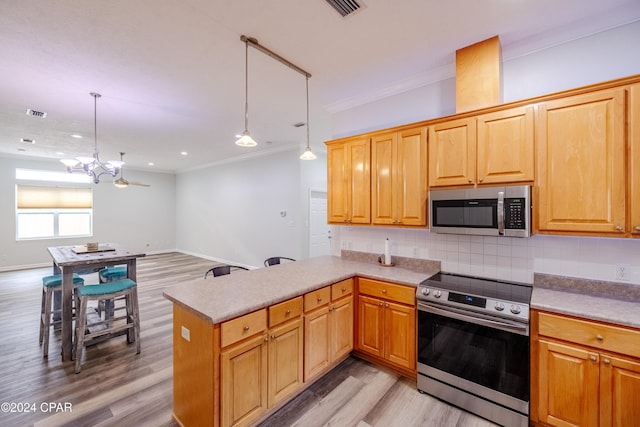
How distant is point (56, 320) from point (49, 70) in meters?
3.11

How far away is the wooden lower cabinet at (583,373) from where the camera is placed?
1.61 meters

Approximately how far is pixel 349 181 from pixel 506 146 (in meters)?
1.55

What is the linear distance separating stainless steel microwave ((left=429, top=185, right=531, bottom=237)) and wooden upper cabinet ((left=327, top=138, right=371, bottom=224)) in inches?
30.5

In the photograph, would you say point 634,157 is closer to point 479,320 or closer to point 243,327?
point 479,320

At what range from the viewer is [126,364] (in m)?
2.81

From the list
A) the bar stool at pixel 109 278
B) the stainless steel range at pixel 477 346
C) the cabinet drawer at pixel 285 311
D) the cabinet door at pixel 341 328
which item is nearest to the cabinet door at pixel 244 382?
the cabinet drawer at pixel 285 311

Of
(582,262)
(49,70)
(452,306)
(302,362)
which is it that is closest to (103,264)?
(49,70)

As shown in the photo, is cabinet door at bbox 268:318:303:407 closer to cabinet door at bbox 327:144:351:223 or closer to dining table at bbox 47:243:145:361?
cabinet door at bbox 327:144:351:223

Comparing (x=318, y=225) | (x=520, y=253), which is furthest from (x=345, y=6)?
(x=318, y=225)

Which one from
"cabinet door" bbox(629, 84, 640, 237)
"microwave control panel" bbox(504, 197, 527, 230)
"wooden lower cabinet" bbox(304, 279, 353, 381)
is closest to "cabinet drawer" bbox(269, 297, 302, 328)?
"wooden lower cabinet" bbox(304, 279, 353, 381)

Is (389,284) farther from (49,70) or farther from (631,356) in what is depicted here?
(49,70)

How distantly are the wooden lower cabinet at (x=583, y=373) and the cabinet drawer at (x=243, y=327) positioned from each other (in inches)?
75.3

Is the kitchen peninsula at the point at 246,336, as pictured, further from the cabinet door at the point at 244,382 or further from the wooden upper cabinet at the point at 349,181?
the wooden upper cabinet at the point at 349,181

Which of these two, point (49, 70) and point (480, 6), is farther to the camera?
point (49, 70)
